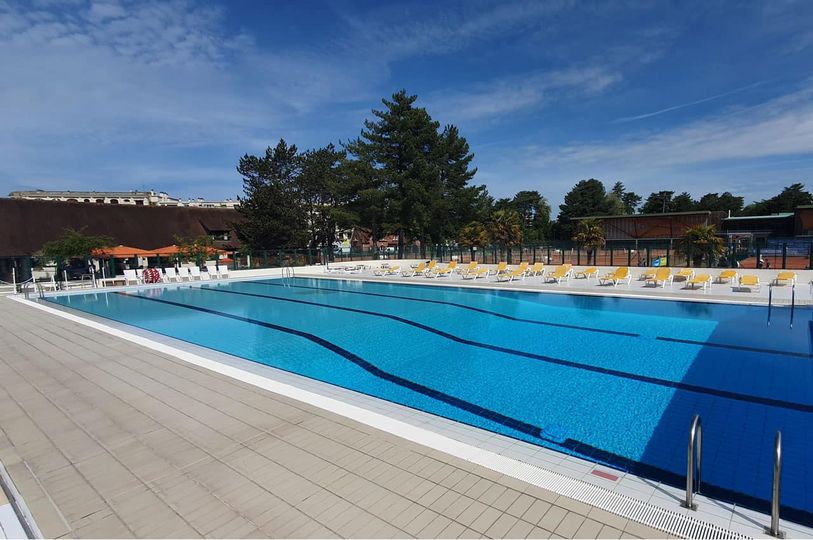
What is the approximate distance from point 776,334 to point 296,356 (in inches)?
364

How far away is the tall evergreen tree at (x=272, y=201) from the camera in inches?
1227

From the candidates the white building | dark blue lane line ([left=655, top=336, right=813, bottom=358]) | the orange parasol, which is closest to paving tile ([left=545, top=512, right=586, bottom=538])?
dark blue lane line ([left=655, top=336, right=813, bottom=358])

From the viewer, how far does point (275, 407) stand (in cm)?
448

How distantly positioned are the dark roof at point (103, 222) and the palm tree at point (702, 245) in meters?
28.9

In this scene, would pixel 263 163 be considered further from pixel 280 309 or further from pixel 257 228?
pixel 280 309

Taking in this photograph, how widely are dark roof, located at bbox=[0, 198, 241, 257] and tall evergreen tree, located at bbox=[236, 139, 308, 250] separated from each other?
4.08 metres

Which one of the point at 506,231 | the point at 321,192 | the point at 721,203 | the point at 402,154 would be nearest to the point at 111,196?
the point at 321,192

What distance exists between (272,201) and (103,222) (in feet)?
43.3

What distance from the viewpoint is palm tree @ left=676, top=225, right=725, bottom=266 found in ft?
52.2

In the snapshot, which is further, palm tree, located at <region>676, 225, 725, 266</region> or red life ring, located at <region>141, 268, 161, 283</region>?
red life ring, located at <region>141, 268, 161, 283</region>

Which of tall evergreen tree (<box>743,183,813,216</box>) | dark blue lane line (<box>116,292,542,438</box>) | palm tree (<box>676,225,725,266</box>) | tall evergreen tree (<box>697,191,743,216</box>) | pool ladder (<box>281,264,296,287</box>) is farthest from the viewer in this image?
tall evergreen tree (<box>697,191,743,216</box>)

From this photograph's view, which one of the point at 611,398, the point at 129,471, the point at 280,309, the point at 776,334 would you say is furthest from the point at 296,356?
the point at 776,334

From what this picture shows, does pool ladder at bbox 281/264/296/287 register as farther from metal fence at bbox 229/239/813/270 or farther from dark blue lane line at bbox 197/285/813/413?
dark blue lane line at bbox 197/285/813/413

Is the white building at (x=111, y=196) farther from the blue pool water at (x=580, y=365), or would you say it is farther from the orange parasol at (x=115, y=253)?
the blue pool water at (x=580, y=365)
